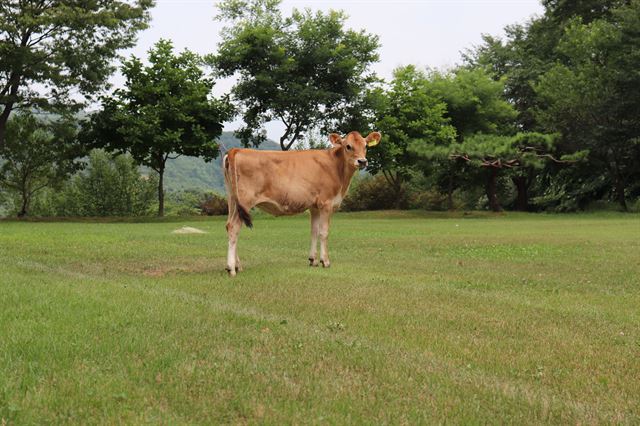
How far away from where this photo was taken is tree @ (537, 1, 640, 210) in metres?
43.9

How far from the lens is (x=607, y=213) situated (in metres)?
45.3

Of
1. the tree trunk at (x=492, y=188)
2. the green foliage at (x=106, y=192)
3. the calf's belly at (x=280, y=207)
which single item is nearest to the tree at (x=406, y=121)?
the tree trunk at (x=492, y=188)

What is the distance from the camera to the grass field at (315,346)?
429cm

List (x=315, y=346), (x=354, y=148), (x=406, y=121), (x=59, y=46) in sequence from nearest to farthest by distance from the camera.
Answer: (x=315, y=346) → (x=354, y=148) → (x=59, y=46) → (x=406, y=121)

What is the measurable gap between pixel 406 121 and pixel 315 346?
46.6 metres

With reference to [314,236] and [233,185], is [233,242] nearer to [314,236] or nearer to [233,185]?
[233,185]

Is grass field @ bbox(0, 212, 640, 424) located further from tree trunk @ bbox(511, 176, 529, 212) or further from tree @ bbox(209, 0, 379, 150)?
tree trunk @ bbox(511, 176, 529, 212)

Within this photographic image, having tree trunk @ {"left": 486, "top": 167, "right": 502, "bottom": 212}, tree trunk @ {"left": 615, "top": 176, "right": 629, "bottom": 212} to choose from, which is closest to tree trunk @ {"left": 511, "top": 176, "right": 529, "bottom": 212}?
tree trunk @ {"left": 486, "top": 167, "right": 502, "bottom": 212}

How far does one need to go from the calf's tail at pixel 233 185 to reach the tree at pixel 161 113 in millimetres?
30480

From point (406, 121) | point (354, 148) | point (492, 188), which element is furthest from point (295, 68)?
point (354, 148)

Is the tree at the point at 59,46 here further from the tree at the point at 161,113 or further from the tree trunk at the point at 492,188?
the tree trunk at the point at 492,188

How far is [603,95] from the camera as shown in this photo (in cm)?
4616

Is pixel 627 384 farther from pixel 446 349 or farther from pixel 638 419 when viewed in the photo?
pixel 446 349

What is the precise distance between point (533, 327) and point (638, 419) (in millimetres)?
2806
